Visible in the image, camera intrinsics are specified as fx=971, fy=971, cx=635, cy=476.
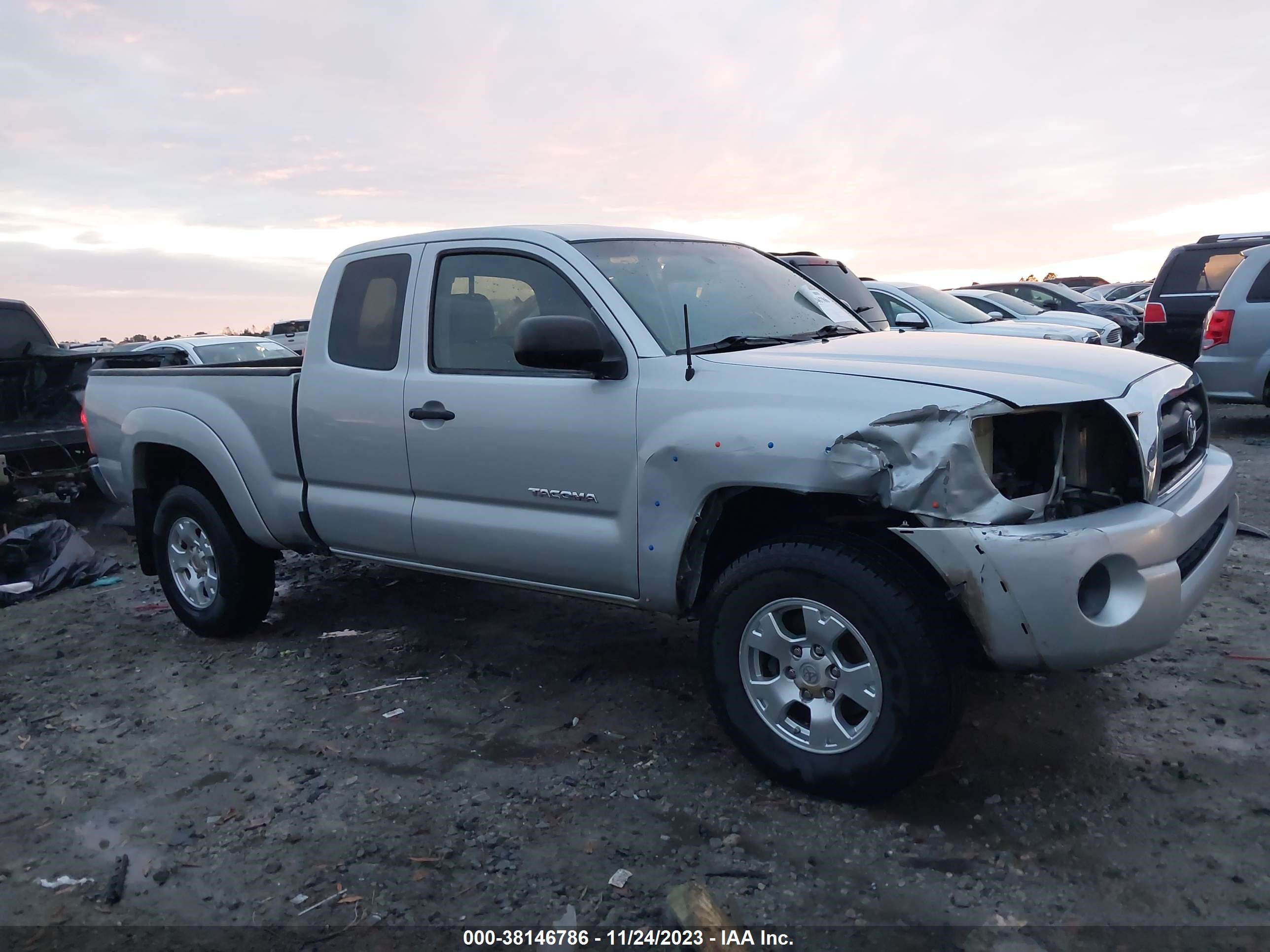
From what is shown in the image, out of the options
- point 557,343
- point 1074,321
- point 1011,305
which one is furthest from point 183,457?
point 1074,321

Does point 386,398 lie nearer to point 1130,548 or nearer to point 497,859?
point 497,859

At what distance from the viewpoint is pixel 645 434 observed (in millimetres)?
3445

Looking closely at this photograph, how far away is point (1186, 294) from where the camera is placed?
11055 mm

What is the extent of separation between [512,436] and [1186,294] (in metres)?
10.1

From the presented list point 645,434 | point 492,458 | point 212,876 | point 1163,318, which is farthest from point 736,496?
point 1163,318

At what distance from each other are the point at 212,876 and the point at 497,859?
2.93ft

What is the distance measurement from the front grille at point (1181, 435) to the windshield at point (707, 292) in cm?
134

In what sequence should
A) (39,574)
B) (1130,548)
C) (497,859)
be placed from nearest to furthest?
(1130,548) → (497,859) → (39,574)

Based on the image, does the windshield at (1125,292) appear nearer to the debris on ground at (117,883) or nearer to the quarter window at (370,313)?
the quarter window at (370,313)

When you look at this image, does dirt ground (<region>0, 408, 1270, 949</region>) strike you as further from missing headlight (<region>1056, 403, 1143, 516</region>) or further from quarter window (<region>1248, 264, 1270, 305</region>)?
quarter window (<region>1248, 264, 1270, 305</region>)

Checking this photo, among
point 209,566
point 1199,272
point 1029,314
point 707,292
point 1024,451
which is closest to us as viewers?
point 1024,451

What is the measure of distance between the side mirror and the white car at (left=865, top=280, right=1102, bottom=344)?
687 centimetres

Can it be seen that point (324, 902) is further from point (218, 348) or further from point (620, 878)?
point (218, 348)

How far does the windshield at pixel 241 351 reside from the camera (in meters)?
10.5
